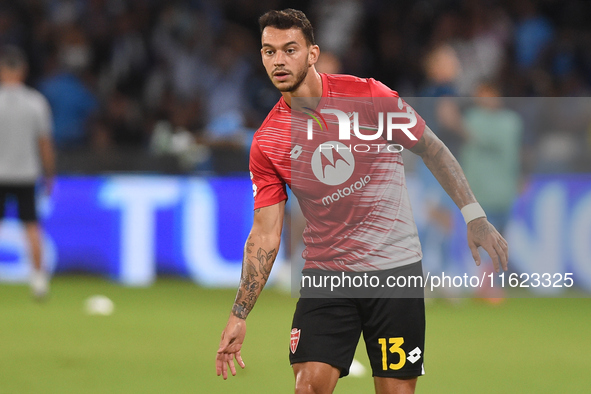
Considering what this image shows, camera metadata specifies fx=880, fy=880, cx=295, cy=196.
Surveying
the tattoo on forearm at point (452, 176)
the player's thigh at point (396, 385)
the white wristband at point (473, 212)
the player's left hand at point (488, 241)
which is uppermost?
the tattoo on forearm at point (452, 176)

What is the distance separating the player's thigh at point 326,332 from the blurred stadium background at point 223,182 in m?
1.61

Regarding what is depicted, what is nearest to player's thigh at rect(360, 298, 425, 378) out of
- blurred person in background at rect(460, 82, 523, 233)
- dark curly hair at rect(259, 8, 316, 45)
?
dark curly hair at rect(259, 8, 316, 45)

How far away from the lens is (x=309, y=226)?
3.96 meters

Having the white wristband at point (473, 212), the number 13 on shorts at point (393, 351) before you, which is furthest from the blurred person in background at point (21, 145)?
the white wristband at point (473, 212)

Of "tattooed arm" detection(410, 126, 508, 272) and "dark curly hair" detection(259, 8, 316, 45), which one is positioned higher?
"dark curly hair" detection(259, 8, 316, 45)

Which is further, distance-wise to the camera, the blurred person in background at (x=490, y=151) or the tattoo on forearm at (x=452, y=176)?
the blurred person in background at (x=490, y=151)

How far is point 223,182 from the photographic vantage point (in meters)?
9.95

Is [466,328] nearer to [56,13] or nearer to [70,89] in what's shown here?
[70,89]

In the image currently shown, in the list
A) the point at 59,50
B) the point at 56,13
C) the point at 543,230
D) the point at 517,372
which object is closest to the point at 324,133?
the point at 517,372

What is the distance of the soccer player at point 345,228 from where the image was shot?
12.3 feet

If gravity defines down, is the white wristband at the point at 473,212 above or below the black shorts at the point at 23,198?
below

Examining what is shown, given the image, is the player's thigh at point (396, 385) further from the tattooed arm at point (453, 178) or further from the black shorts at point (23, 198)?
the black shorts at point (23, 198)

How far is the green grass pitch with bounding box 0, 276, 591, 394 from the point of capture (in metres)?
5.46

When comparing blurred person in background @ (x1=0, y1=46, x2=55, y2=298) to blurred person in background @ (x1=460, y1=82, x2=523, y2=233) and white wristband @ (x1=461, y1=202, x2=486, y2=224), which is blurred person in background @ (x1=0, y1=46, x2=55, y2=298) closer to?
blurred person in background @ (x1=460, y1=82, x2=523, y2=233)
